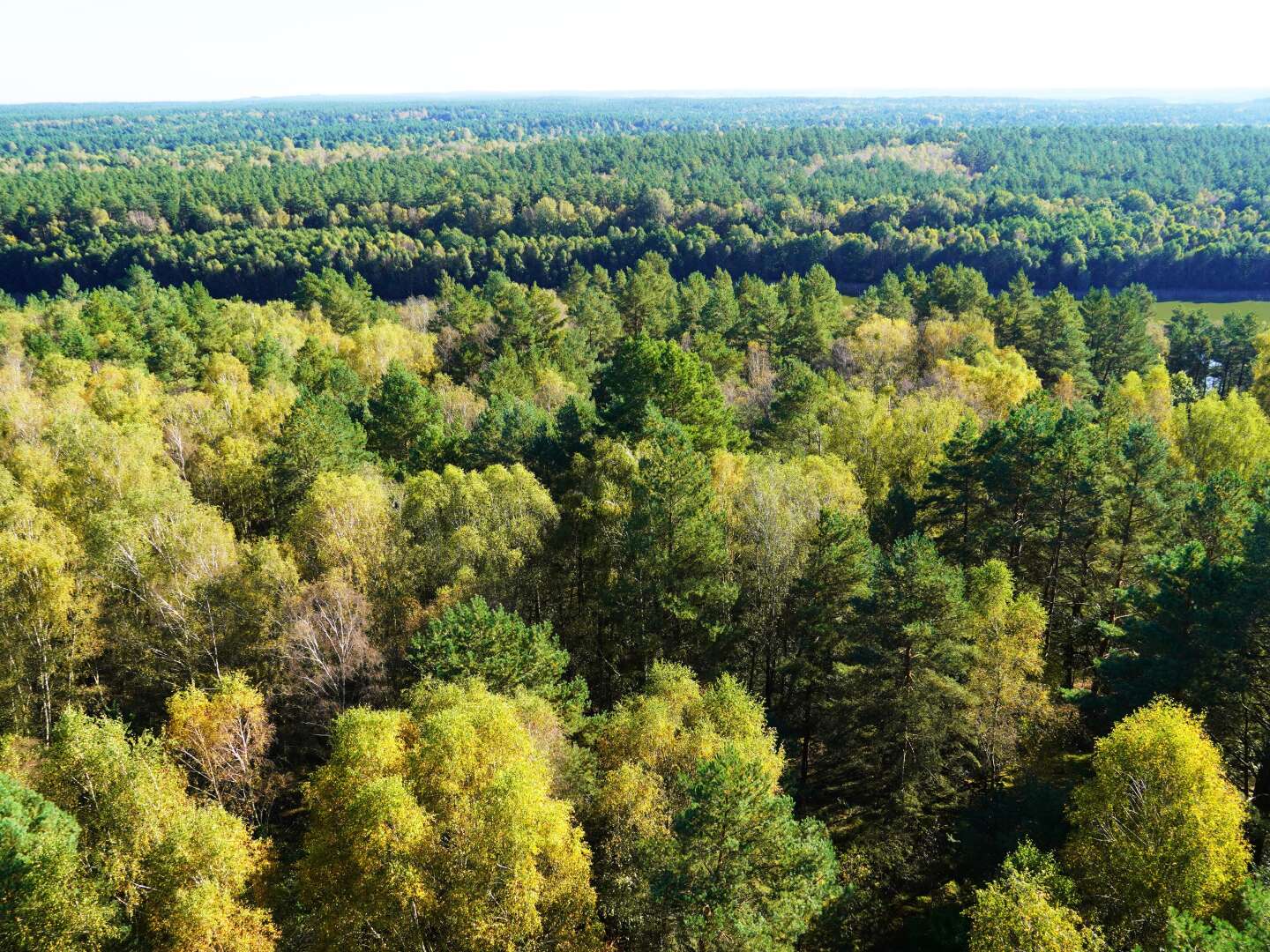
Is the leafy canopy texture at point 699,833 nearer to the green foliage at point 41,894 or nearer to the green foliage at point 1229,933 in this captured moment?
the green foliage at point 1229,933

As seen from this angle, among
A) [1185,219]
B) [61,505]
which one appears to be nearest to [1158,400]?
[61,505]

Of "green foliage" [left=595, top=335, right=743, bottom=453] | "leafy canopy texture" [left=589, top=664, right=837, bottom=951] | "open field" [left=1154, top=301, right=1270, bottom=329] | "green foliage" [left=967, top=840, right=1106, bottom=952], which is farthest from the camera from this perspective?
"open field" [left=1154, top=301, right=1270, bottom=329]

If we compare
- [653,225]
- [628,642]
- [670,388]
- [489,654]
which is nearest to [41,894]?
[489,654]

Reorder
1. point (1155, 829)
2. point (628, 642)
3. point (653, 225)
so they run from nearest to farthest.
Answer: point (1155, 829) → point (628, 642) → point (653, 225)

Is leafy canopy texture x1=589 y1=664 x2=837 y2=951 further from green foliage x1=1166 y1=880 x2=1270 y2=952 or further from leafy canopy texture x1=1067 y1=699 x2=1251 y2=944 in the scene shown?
green foliage x1=1166 y1=880 x2=1270 y2=952

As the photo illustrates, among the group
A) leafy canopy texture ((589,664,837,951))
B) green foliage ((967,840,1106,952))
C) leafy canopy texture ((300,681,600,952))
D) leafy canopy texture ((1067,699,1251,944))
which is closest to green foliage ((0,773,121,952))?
leafy canopy texture ((300,681,600,952))

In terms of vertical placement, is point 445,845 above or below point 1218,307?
below

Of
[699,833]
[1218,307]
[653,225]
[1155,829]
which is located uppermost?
[653,225]

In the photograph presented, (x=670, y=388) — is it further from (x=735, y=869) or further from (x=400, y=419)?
(x=735, y=869)

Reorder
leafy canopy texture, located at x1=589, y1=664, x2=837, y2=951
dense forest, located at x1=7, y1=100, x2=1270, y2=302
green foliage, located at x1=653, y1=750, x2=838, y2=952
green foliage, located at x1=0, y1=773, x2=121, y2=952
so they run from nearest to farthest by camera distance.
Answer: green foliage, located at x1=0, y1=773, x2=121, y2=952
green foliage, located at x1=653, y1=750, x2=838, y2=952
leafy canopy texture, located at x1=589, y1=664, x2=837, y2=951
dense forest, located at x1=7, y1=100, x2=1270, y2=302
